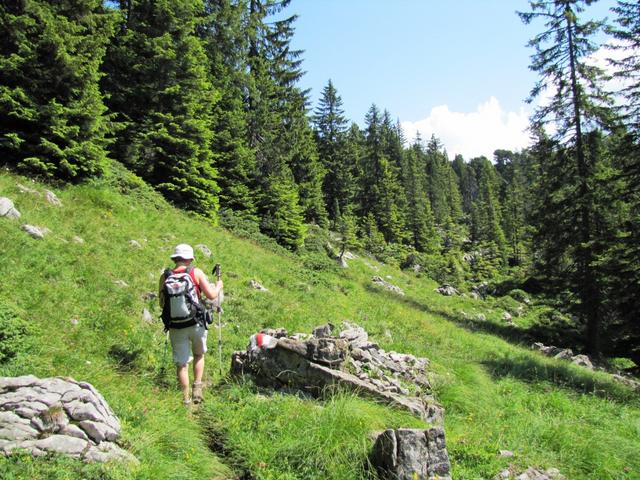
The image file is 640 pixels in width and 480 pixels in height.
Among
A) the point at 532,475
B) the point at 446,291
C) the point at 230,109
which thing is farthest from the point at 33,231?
the point at 446,291

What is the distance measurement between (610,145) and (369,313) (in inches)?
591

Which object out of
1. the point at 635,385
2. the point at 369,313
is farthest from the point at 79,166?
the point at 635,385

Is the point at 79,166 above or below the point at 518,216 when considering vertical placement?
below

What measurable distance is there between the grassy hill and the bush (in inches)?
0.8

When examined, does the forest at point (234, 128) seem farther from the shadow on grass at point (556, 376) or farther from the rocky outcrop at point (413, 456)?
the rocky outcrop at point (413, 456)

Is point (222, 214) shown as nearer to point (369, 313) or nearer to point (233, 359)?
point (369, 313)

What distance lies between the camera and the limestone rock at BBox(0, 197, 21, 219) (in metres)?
9.53

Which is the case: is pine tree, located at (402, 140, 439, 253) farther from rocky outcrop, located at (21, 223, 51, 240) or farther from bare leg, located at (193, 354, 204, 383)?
bare leg, located at (193, 354, 204, 383)

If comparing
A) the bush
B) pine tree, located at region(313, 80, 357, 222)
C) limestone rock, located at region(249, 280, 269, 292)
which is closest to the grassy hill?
the bush

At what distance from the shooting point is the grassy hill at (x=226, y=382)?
4.73 meters

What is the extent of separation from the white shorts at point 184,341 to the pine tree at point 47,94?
939 cm

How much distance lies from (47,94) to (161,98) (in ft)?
25.0

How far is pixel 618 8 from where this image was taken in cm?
1675

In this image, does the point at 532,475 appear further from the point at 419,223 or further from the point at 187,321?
the point at 419,223
